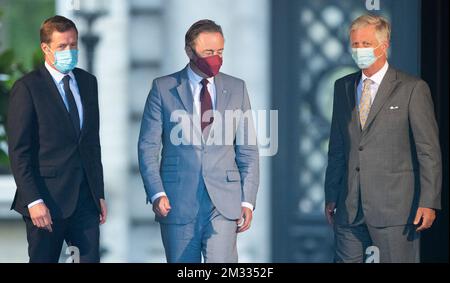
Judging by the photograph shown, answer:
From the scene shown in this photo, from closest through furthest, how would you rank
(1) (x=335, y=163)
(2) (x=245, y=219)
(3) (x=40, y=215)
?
(3) (x=40, y=215)
(2) (x=245, y=219)
(1) (x=335, y=163)

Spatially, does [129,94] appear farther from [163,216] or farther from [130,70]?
[163,216]

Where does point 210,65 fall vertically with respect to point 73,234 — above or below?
above

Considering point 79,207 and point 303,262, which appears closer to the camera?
point 79,207

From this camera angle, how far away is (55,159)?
5.48 metres

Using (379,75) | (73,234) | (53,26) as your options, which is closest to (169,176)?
(73,234)

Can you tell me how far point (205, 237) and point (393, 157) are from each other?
1.04m

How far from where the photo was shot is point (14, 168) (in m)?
5.43

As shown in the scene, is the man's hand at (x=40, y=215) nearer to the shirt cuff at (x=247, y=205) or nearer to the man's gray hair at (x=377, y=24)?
the shirt cuff at (x=247, y=205)

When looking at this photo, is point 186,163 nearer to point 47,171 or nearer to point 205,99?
point 205,99

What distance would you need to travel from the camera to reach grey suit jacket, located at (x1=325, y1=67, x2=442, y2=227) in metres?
5.52

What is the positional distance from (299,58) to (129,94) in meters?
0.92

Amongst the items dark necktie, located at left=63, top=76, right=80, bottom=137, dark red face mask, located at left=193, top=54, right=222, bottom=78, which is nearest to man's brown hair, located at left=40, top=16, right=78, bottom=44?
dark necktie, located at left=63, top=76, right=80, bottom=137
